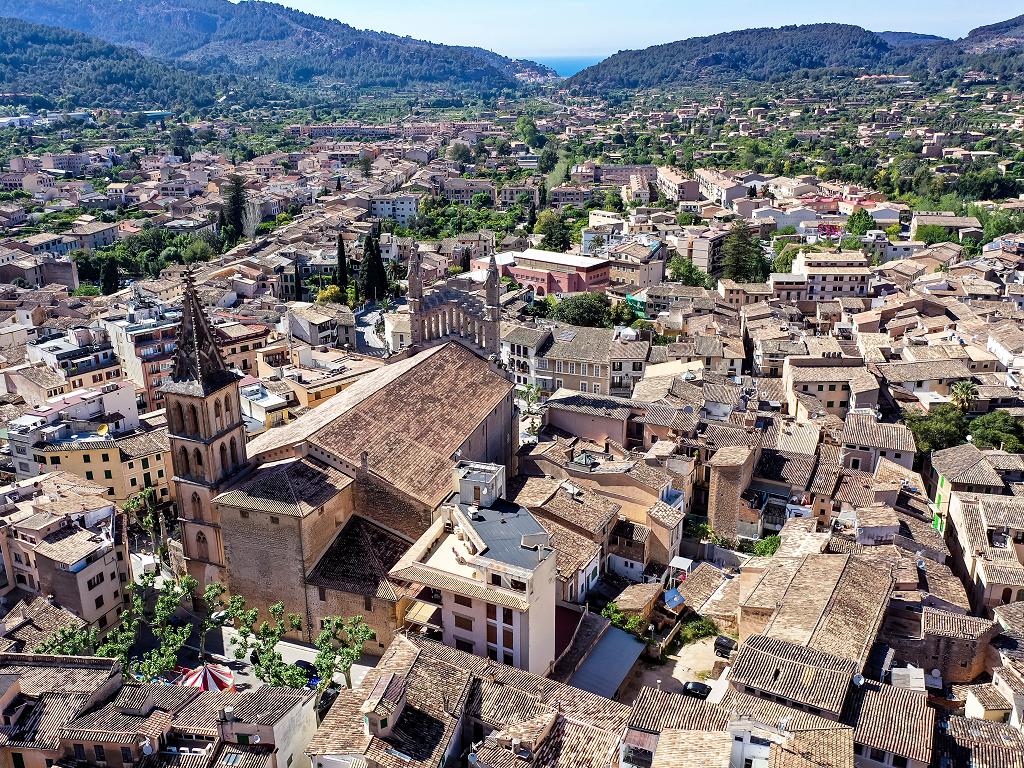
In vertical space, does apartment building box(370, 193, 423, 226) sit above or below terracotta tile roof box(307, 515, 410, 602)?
above

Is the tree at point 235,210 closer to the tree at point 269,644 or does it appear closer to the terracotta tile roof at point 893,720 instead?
the tree at point 269,644

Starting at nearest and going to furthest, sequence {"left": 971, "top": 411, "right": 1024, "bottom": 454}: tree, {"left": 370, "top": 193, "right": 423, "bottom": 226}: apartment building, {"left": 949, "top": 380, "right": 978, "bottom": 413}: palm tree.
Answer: {"left": 971, "top": 411, "right": 1024, "bottom": 454}: tree < {"left": 949, "top": 380, "right": 978, "bottom": 413}: palm tree < {"left": 370, "top": 193, "right": 423, "bottom": 226}: apartment building

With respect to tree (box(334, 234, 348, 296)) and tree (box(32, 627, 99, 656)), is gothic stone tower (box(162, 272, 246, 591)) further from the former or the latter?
tree (box(334, 234, 348, 296))

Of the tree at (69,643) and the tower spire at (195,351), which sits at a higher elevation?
the tower spire at (195,351)

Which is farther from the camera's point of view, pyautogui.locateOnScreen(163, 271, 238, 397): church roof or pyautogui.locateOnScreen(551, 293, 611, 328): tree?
pyautogui.locateOnScreen(551, 293, 611, 328): tree

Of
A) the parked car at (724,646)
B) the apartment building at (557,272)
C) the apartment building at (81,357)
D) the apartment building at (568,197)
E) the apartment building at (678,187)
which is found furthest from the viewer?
the apartment building at (568,197)

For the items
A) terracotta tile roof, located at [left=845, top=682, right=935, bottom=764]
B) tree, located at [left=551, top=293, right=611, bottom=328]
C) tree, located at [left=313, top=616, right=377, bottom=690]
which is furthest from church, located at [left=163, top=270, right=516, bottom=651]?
tree, located at [left=551, top=293, right=611, bottom=328]

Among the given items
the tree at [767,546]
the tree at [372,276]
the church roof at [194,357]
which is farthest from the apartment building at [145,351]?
the tree at [767,546]
